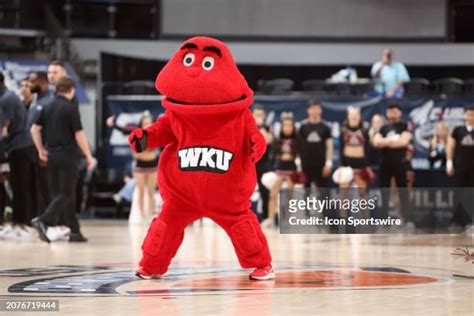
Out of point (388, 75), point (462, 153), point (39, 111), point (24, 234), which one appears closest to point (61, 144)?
point (39, 111)

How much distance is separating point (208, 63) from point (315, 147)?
7933 millimetres

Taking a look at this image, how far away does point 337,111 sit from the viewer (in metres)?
16.5

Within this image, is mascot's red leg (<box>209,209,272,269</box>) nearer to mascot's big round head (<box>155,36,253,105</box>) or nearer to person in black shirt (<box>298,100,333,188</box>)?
mascot's big round head (<box>155,36,253,105</box>)

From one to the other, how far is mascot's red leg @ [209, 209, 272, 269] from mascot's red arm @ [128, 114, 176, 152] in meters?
0.62

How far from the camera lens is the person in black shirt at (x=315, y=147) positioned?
14578 mm

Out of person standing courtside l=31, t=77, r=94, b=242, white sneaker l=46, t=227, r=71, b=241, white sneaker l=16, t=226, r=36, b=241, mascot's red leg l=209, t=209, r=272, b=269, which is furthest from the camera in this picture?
white sneaker l=16, t=226, r=36, b=241

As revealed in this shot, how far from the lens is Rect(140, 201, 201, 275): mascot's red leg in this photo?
7.00m

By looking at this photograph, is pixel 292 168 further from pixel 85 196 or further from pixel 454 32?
pixel 454 32

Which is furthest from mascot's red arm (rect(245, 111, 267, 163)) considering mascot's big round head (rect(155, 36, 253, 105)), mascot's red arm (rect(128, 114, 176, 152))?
mascot's red arm (rect(128, 114, 176, 152))

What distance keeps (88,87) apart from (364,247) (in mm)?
12873

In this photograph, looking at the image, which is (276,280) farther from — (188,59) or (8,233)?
(8,233)

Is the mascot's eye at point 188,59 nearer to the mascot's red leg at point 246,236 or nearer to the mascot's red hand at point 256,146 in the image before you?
the mascot's red hand at point 256,146

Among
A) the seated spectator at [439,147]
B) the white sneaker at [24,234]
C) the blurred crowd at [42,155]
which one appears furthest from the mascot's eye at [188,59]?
the seated spectator at [439,147]

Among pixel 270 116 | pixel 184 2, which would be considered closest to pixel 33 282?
pixel 270 116
